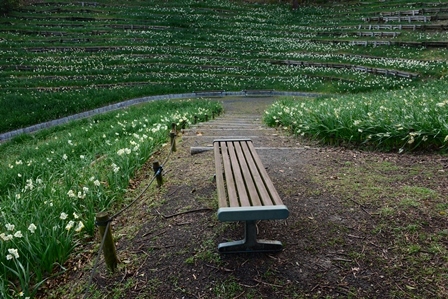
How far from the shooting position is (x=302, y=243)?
2.70 metres

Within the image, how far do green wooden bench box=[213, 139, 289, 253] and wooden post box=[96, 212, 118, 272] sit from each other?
0.82 m

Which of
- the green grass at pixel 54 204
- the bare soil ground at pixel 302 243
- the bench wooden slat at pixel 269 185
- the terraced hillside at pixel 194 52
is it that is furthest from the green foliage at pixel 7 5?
the bench wooden slat at pixel 269 185

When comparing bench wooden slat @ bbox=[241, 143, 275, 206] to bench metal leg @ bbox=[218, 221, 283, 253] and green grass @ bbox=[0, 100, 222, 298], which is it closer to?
bench metal leg @ bbox=[218, 221, 283, 253]

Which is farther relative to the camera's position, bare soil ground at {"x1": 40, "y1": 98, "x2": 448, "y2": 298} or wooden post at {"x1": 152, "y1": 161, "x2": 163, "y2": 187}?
wooden post at {"x1": 152, "y1": 161, "x2": 163, "y2": 187}

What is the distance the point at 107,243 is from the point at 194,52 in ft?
68.3

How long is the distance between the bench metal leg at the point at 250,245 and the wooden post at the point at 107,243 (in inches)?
32.2

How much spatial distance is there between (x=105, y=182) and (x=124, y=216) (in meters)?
0.71

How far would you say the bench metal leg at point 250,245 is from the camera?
101 inches

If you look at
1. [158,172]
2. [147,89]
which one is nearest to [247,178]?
[158,172]

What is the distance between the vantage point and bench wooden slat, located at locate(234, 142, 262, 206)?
249 centimetres

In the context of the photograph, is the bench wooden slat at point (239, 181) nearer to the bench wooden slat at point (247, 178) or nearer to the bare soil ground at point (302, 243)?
the bench wooden slat at point (247, 178)

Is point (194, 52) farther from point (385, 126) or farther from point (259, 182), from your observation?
point (259, 182)

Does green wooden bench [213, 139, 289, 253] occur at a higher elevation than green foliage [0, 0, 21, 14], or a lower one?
lower

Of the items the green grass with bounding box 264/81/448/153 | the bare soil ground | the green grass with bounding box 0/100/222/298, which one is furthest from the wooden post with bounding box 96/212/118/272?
the green grass with bounding box 264/81/448/153
